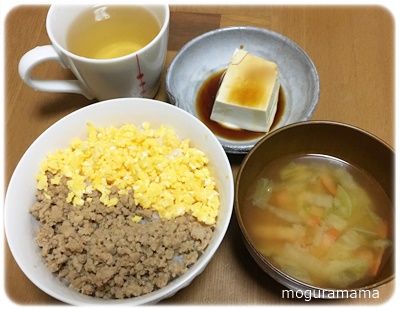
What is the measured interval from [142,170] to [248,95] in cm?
41

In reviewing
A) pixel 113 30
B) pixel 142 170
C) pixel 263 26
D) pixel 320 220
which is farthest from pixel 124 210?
pixel 263 26

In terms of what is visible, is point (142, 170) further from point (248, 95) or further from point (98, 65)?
point (248, 95)

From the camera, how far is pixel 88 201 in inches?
40.7

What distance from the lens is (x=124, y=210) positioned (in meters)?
1.02

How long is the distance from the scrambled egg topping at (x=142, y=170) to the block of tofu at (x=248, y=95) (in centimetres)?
22

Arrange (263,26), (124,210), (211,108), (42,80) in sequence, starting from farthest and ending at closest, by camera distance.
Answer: (263,26) → (211,108) → (42,80) → (124,210)

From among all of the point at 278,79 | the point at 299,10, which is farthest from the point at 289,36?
the point at 278,79

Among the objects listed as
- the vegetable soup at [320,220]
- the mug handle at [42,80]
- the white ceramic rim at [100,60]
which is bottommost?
the vegetable soup at [320,220]

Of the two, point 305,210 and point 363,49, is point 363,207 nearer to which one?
point 305,210

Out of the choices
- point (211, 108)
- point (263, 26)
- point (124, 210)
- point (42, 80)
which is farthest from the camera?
point (263, 26)

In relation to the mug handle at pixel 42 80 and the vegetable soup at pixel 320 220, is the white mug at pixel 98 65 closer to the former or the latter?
the mug handle at pixel 42 80

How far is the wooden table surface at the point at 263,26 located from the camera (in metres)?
1.07

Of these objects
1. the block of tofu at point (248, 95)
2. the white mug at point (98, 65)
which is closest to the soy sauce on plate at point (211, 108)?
the block of tofu at point (248, 95)

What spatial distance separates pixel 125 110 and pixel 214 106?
29 cm
